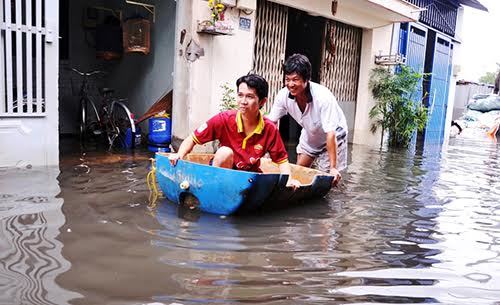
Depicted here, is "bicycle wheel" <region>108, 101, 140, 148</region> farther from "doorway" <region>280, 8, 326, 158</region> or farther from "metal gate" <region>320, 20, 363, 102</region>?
"metal gate" <region>320, 20, 363, 102</region>

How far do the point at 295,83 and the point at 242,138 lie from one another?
71 cm

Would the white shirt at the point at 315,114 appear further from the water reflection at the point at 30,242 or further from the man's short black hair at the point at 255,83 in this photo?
the water reflection at the point at 30,242

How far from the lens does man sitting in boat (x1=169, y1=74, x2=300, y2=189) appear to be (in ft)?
12.1

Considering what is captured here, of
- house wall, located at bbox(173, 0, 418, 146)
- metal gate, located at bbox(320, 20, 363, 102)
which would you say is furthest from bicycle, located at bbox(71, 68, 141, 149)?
metal gate, located at bbox(320, 20, 363, 102)

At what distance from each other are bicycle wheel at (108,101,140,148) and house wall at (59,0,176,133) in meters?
0.81

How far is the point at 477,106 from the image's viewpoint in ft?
72.4

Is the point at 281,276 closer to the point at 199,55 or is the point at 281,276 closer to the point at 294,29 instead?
the point at 199,55

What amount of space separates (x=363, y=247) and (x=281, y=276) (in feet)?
2.94

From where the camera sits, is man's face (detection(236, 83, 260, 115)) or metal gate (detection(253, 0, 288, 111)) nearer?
man's face (detection(236, 83, 260, 115))

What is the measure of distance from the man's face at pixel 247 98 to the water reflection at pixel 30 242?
1.58m

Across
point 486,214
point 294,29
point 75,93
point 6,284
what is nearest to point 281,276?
point 6,284

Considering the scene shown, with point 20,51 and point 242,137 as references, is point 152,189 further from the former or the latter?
point 20,51

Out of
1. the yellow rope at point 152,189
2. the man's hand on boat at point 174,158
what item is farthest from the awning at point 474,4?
the man's hand on boat at point 174,158

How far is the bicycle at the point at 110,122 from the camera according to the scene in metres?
7.38
